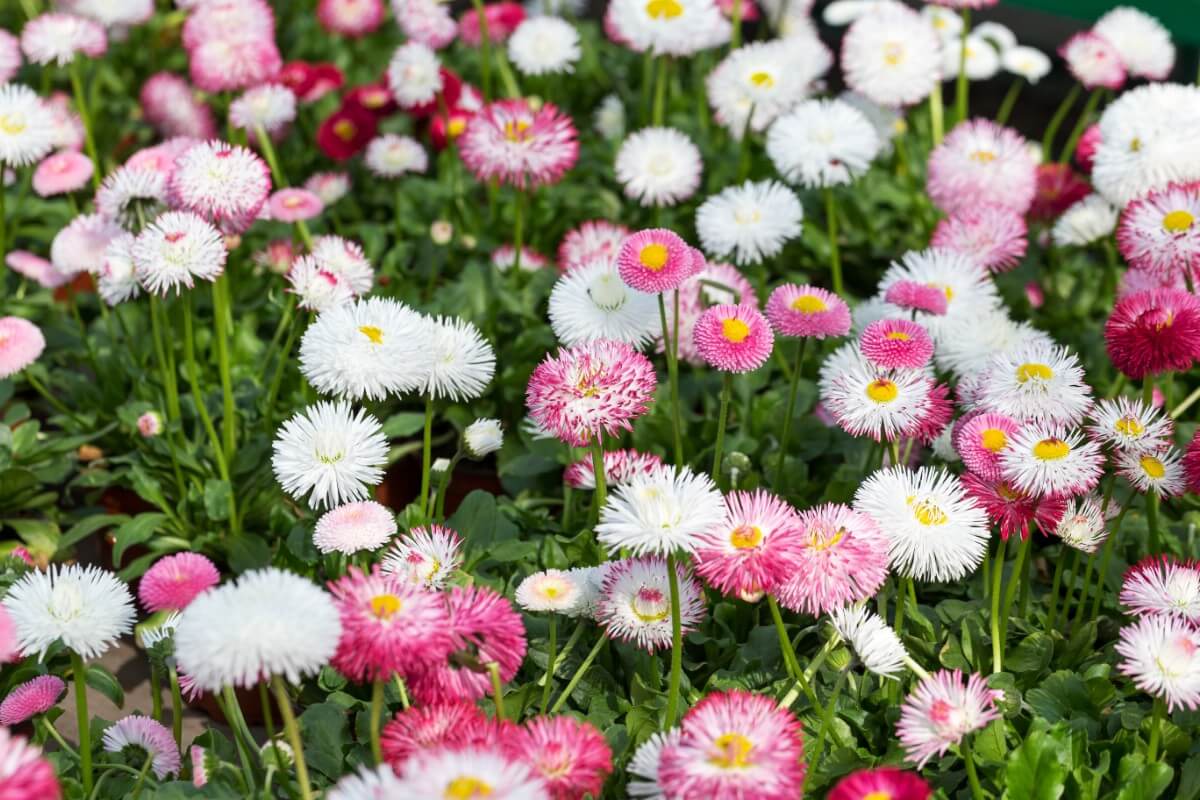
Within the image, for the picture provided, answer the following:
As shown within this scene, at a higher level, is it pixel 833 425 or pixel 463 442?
pixel 463 442

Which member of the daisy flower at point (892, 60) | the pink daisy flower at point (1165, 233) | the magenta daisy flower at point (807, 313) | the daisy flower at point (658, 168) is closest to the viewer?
the magenta daisy flower at point (807, 313)

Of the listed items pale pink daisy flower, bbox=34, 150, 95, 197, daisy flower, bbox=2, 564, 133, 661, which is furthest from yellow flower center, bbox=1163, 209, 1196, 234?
pale pink daisy flower, bbox=34, 150, 95, 197

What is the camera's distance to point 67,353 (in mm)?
2938

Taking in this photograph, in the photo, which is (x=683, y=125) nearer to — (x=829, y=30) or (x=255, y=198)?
(x=829, y=30)

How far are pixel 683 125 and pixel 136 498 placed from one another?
1.72 m

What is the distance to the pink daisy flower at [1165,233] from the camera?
7.49ft

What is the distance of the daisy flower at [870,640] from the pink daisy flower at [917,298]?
74cm

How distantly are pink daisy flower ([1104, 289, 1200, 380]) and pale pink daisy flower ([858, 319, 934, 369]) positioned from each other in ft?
0.85

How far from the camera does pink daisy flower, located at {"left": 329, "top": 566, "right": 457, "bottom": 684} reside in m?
1.37

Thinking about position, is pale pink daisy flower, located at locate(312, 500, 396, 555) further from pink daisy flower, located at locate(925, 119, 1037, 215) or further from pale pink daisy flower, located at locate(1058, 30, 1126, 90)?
pale pink daisy flower, located at locate(1058, 30, 1126, 90)

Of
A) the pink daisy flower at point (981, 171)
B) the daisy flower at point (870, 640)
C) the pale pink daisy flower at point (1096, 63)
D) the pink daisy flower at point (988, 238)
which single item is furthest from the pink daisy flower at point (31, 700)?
the pale pink daisy flower at point (1096, 63)

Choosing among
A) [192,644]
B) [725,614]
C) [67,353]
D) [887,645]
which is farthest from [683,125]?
[192,644]

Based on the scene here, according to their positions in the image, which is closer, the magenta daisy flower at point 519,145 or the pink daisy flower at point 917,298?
the pink daisy flower at point 917,298

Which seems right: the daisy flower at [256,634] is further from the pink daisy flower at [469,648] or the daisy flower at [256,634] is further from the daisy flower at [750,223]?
the daisy flower at [750,223]
